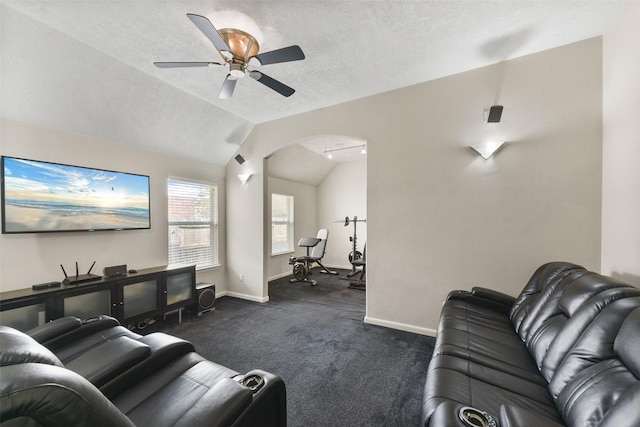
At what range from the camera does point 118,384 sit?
4.43ft

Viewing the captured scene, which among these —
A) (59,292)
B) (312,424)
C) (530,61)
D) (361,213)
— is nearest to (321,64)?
(530,61)

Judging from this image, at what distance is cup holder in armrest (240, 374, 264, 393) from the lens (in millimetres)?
1288

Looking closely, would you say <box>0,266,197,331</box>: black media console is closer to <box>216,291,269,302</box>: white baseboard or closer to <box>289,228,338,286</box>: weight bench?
<box>216,291,269,302</box>: white baseboard

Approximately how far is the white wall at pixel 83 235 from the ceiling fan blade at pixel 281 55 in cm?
258

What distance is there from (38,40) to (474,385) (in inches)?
163

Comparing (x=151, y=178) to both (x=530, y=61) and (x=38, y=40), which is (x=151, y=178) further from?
(x=530, y=61)

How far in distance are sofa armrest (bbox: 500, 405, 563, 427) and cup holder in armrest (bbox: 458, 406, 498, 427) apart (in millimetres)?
52

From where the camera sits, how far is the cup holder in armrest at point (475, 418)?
1053mm

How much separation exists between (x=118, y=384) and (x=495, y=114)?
3652 millimetres

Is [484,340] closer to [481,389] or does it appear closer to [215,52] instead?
[481,389]

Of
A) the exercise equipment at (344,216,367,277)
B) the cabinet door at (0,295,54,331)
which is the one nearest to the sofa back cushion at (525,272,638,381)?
the cabinet door at (0,295,54,331)

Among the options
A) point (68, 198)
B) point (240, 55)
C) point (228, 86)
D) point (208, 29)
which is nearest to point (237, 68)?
point (240, 55)

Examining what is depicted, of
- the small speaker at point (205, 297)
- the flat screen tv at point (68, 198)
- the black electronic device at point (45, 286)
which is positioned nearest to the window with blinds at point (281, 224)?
the small speaker at point (205, 297)

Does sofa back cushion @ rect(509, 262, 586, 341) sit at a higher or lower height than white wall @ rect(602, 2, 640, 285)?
lower
